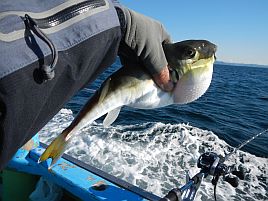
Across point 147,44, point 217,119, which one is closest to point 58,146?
point 147,44

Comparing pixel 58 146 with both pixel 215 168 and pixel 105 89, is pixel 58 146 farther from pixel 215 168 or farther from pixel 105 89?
pixel 215 168

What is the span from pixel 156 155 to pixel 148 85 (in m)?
6.09

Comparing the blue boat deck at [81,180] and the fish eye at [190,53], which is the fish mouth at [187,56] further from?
the blue boat deck at [81,180]

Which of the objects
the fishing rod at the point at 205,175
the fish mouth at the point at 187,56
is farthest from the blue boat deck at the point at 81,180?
the fish mouth at the point at 187,56

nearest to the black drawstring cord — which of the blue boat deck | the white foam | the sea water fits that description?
the blue boat deck

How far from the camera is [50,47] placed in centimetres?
123

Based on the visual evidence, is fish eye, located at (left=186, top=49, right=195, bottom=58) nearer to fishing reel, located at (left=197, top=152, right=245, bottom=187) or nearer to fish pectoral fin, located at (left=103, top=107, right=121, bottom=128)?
fish pectoral fin, located at (left=103, top=107, right=121, bottom=128)

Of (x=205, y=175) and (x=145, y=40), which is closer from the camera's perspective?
(x=145, y=40)

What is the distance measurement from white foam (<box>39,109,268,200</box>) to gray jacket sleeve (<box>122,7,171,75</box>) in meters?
4.59

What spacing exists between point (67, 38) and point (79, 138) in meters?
6.85

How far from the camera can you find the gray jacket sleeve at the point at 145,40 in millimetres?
1546

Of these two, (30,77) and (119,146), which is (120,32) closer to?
(30,77)

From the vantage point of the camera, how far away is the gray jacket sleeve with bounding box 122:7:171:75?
1546 millimetres

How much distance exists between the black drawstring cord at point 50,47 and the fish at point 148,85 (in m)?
0.48
